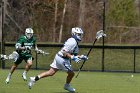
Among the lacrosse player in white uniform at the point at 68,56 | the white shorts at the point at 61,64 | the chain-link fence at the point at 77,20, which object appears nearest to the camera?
the lacrosse player in white uniform at the point at 68,56

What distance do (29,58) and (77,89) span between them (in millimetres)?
2709

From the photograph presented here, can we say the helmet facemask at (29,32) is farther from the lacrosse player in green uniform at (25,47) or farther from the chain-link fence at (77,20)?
the chain-link fence at (77,20)

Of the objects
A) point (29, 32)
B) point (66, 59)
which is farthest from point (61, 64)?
point (29, 32)

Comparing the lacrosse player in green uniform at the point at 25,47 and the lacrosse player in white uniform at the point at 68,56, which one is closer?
the lacrosse player in white uniform at the point at 68,56

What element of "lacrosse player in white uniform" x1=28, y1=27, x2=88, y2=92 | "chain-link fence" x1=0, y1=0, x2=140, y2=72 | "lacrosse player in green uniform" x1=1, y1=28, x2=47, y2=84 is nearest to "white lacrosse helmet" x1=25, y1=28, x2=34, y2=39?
"lacrosse player in green uniform" x1=1, y1=28, x2=47, y2=84

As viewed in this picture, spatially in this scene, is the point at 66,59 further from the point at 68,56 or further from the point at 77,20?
the point at 77,20

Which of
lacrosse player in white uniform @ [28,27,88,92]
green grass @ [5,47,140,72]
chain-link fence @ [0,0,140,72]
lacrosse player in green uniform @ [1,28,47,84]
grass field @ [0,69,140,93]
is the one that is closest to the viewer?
lacrosse player in white uniform @ [28,27,88,92]

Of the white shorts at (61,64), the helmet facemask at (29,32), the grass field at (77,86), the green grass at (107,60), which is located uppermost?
the helmet facemask at (29,32)

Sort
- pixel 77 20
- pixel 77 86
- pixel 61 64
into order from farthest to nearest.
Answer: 1. pixel 77 20
2. pixel 77 86
3. pixel 61 64

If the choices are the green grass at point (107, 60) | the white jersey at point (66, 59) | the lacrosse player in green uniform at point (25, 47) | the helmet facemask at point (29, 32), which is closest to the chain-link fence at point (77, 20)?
the green grass at point (107, 60)

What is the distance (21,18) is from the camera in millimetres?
39094

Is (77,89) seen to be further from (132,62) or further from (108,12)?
(108,12)

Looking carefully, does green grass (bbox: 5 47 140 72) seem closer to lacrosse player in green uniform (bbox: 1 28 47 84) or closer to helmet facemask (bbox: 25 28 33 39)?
lacrosse player in green uniform (bbox: 1 28 47 84)

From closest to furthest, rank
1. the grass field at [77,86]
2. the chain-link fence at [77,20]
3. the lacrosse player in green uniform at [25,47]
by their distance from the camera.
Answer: the grass field at [77,86] → the lacrosse player in green uniform at [25,47] → the chain-link fence at [77,20]
